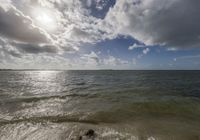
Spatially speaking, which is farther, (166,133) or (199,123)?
(199,123)

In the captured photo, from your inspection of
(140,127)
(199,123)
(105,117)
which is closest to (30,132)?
(105,117)

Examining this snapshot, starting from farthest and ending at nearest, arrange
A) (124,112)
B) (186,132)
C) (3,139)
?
(124,112) → (186,132) → (3,139)

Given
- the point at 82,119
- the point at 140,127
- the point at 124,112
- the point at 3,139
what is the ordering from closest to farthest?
1. the point at 3,139
2. the point at 140,127
3. the point at 82,119
4. the point at 124,112

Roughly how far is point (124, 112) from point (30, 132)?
6.54m

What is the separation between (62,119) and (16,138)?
2833 millimetres

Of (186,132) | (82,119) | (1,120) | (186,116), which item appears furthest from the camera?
(186,116)

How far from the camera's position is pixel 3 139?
554 cm

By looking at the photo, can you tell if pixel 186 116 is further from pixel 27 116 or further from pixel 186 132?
pixel 27 116

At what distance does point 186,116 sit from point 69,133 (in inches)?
337

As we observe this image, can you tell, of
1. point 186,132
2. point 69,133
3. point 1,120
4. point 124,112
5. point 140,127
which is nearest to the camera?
point 69,133

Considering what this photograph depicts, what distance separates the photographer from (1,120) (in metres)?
7.62

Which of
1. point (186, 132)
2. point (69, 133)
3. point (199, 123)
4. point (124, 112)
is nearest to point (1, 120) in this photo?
point (69, 133)

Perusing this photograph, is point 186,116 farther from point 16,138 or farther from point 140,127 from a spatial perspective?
point 16,138

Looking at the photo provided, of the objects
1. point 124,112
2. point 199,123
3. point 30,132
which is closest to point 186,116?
point 199,123
